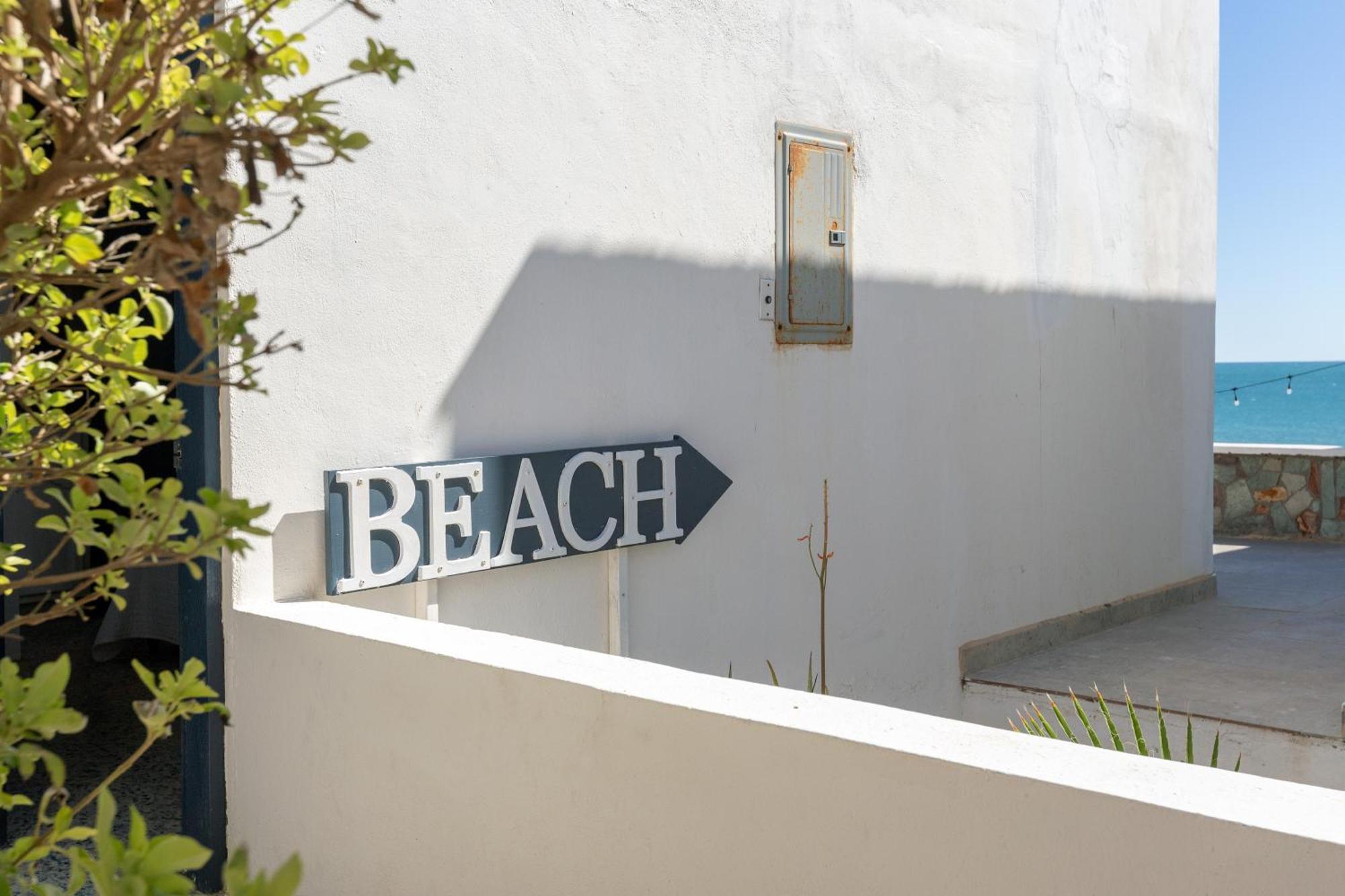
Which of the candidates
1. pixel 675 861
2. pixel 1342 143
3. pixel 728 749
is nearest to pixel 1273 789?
pixel 728 749

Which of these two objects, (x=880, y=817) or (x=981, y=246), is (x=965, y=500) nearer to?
(x=981, y=246)

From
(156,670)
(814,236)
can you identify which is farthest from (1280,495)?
(156,670)

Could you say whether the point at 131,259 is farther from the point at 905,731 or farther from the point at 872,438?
the point at 872,438

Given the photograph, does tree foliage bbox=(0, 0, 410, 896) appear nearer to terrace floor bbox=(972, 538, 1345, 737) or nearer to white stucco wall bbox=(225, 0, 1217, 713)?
white stucco wall bbox=(225, 0, 1217, 713)

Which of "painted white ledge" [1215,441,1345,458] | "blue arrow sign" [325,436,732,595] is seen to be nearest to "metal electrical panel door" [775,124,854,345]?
"blue arrow sign" [325,436,732,595]

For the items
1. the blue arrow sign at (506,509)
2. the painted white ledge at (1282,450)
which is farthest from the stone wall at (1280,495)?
the blue arrow sign at (506,509)

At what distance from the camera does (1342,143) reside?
6431 cm

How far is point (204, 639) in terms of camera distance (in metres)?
3.38

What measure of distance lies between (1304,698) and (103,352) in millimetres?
5236

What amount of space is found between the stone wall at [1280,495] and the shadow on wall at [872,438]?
3.40 meters

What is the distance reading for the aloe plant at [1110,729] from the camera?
3.24m

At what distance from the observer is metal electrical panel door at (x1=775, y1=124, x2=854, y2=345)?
16.1ft

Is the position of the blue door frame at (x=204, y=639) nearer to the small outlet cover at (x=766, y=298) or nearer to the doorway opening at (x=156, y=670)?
the doorway opening at (x=156, y=670)

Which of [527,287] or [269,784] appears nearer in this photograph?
[269,784]
